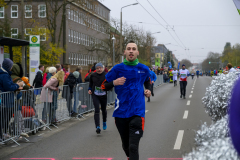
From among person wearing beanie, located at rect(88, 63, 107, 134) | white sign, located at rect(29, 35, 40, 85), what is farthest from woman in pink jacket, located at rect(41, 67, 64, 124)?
white sign, located at rect(29, 35, 40, 85)

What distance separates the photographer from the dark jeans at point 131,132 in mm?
4684

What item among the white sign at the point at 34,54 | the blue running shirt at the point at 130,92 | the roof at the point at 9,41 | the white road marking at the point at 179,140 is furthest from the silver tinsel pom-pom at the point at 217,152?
the white sign at the point at 34,54

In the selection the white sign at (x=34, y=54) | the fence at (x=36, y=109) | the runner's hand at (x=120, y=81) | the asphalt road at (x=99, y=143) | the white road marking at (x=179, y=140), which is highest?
the white sign at (x=34, y=54)

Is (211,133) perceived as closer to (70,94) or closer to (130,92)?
(130,92)

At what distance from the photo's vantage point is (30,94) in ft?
28.7

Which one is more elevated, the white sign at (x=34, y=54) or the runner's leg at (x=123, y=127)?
the white sign at (x=34, y=54)

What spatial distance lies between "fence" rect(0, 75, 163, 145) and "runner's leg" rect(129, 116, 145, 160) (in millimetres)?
3742

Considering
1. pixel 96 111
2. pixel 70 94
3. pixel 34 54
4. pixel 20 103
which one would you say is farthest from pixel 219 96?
pixel 34 54

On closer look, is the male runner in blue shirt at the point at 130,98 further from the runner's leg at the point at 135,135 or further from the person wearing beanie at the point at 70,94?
the person wearing beanie at the point at 70,94

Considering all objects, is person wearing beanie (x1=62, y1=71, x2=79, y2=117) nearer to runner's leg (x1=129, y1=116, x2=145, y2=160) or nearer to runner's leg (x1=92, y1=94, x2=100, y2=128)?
runner's leg (x1=92, y1=94, x2=100, y2=128)

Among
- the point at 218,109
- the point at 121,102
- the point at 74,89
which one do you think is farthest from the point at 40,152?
the point at 74,89

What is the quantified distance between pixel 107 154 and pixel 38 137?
2.67 metres

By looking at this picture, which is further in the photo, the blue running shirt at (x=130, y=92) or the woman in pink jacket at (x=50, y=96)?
the woman in pink jacket at (x=50, y=96)

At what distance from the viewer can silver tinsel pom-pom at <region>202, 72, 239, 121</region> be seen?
462 cm
